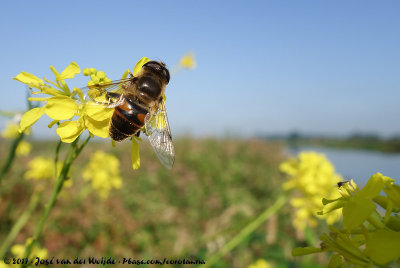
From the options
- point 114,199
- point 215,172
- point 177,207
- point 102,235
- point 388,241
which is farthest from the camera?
point 215,172

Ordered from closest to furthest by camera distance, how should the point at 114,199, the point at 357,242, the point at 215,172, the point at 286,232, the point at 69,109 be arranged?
the point at 357,242 < the point at 69,109 < the point at 114,199 < the point at 286,232 < the point at 215,172

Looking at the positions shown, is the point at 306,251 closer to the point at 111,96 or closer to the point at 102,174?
the point at 111,96

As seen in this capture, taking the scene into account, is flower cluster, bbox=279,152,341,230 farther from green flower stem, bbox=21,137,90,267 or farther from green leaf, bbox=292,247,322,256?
green flower stem, bbox=21,137,90,267

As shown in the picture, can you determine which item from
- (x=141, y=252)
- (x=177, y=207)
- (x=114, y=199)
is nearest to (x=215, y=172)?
(x=177, y=207)

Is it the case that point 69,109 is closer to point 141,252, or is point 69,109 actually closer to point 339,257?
point 339,257

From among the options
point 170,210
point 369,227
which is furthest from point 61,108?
point 170,210

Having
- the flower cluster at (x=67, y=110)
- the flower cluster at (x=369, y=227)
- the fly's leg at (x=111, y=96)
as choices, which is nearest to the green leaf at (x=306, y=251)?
the flower cluster at (x=369, y=227)

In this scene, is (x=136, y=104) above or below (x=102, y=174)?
above

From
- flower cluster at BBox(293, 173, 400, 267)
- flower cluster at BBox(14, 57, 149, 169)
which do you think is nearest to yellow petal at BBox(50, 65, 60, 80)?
flower cluster at BBox(14, 57, 149, 169)
